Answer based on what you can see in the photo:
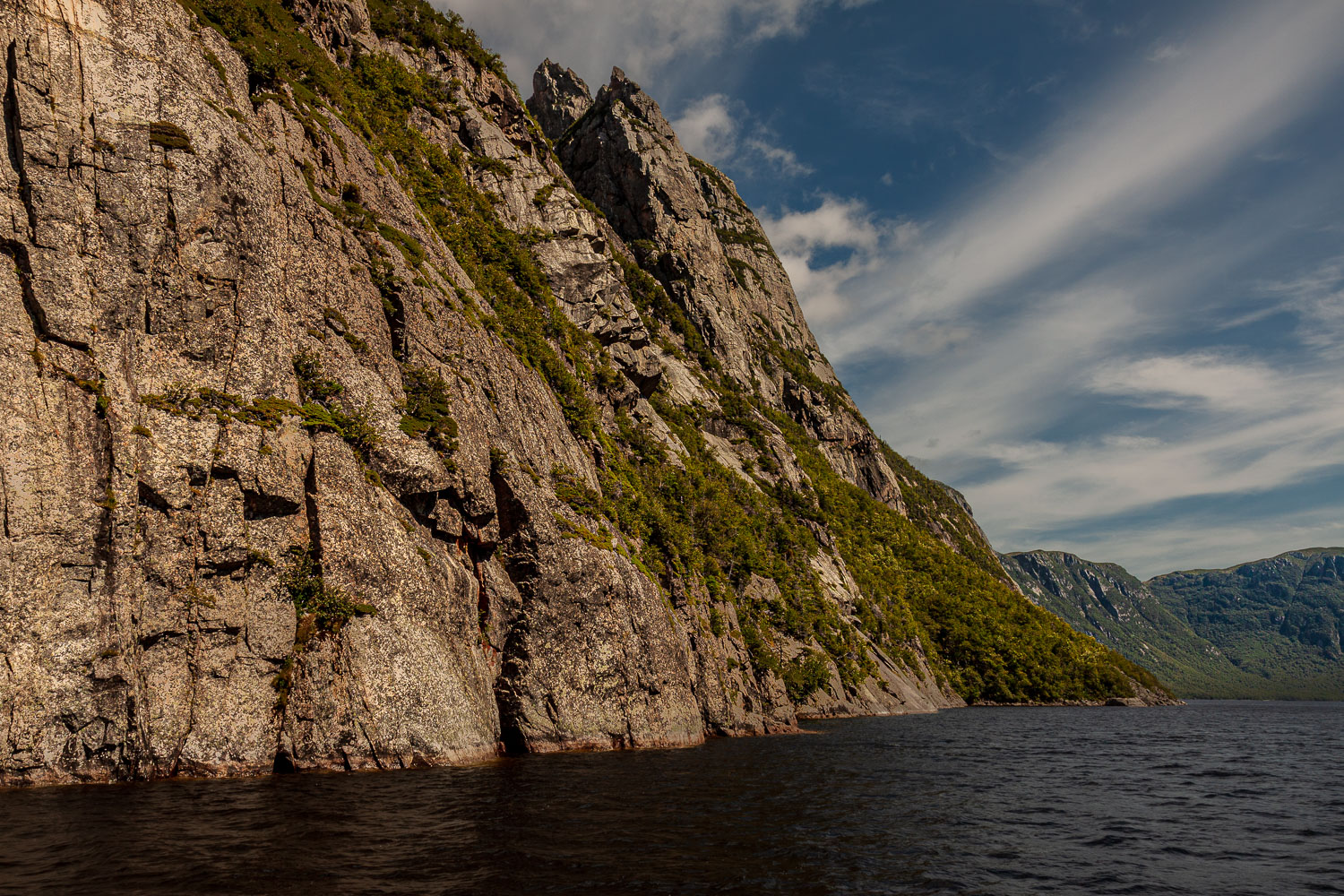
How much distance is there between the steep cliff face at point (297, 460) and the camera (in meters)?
24.5

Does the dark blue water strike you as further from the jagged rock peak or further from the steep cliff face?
the jagged rock peak

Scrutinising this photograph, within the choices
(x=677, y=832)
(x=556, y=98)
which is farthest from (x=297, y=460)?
(x=556, y=98)

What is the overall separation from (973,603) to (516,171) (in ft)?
325

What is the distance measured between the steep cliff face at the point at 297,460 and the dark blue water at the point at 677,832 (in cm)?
372

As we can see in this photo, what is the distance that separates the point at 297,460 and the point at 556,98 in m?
156

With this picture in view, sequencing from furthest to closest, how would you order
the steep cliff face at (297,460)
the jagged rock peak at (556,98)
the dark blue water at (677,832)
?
the jagged rock peak at (556,98) → the steep cliff face at (297,460) → the dark blue water at (677,832)

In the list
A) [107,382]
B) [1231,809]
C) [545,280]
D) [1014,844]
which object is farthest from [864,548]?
[107,382]

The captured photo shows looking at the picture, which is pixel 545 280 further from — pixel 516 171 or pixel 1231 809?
pixel 1231 809

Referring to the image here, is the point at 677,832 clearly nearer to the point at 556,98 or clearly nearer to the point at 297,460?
the point at 297,460

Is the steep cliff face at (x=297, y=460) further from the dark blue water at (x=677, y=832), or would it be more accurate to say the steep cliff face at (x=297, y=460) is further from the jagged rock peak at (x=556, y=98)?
the jagged rock peak at (x=556, y=98)

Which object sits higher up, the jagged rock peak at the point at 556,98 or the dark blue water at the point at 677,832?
the jagged rock peak at the point at 556,98

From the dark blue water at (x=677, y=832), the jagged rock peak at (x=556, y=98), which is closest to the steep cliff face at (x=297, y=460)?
the dark blue water at (x=677, y=832)

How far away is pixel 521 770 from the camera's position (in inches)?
1105

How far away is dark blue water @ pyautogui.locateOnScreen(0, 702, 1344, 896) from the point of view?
14.1 m
